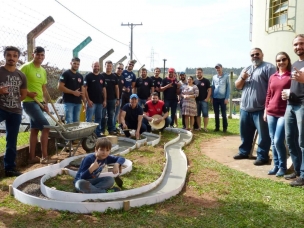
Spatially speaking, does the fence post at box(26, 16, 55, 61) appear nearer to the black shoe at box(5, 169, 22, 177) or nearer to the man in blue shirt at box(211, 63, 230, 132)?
the black shoe at box(5, 169, 22, 177)

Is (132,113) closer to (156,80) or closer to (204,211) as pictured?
(156,80)

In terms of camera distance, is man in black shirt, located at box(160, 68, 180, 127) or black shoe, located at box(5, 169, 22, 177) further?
man in black shirt, located at box(160, 68, 180, 127)

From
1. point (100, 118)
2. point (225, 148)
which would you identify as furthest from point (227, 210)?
point (100, 118)

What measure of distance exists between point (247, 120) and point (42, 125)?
3767mm

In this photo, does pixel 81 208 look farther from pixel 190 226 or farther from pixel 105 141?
pixel 190 226

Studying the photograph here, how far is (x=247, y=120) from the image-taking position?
6.48 meters

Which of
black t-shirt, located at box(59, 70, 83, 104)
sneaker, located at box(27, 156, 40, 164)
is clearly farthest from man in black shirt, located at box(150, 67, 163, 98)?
sneaker, located at box(27, 156, 40, 164)

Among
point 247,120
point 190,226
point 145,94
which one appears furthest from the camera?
point 145,94

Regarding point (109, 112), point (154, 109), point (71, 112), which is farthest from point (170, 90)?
point (71, 112)

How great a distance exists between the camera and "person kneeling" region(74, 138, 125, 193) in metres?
4.19

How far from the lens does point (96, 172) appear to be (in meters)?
4.39

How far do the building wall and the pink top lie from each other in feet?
4.52

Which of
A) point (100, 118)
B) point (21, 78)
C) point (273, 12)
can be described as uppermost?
point (273, 12)

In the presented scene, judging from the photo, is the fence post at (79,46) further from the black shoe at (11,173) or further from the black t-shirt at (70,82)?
the black shoe at (11,173)
